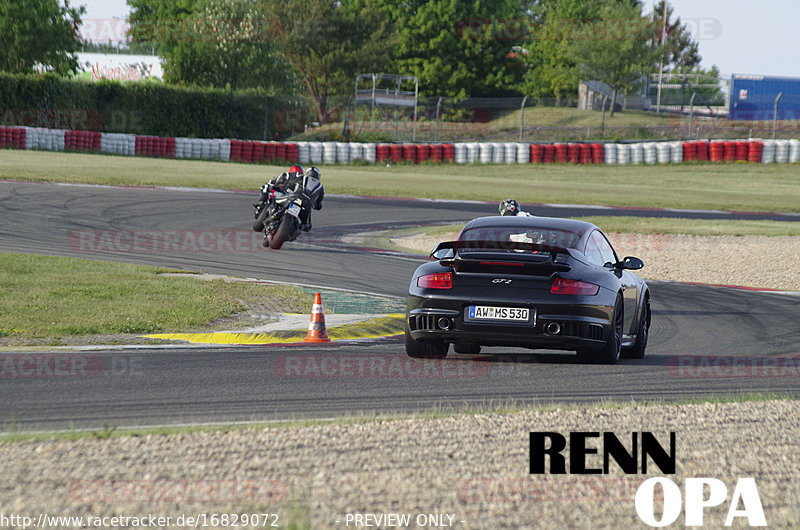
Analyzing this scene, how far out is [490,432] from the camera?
6.03 metres

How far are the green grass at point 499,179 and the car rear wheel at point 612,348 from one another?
81.6 feet

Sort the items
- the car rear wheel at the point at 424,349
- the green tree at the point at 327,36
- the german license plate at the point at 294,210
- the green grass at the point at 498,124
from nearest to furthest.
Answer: the car rear wheel at the point at 424,349 < the german license plate at the point at 294,210 < the green grass at the point at 498,124 < the green tree at the point at 327,36

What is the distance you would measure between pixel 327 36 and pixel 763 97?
103ft

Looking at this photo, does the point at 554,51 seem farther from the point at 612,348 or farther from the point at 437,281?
the point at 437,281

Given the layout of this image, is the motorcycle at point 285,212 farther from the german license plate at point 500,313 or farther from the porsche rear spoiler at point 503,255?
the german license plate at point 500,313

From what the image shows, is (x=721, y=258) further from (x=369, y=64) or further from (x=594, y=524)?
(x=369, y=64)

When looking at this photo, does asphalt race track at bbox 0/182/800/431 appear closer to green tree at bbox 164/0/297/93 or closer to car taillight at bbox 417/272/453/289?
car taillight at bbox 417/272/453/289

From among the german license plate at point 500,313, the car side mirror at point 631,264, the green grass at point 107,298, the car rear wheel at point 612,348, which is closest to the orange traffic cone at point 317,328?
the green grass at point 107,298

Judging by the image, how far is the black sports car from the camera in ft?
27.5

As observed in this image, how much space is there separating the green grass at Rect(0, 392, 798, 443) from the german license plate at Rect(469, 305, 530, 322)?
127 cm

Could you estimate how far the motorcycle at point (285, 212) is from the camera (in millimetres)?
18391

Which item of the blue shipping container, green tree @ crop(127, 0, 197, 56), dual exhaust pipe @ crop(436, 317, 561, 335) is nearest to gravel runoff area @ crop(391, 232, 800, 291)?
dual exhaust pipe @ crop(436, 317, 561, 335)

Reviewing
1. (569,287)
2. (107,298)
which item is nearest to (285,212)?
(107,298)

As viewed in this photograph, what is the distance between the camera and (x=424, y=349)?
9.11 m
